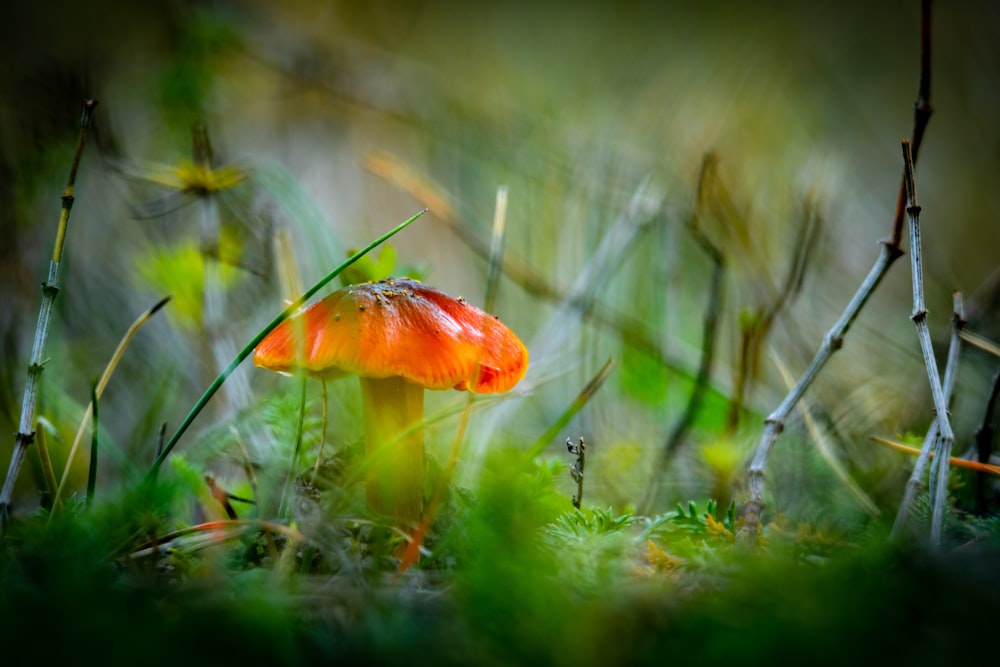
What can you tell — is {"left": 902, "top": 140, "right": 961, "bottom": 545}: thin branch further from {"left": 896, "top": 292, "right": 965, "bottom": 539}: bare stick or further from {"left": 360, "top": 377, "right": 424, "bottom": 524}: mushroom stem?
{"left": 360, "top": 377, "right": 424, "bottom": 524}: mushroom stem

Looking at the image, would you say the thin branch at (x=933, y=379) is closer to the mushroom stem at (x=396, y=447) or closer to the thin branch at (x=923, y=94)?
the thin branch at (x=923, y=94)

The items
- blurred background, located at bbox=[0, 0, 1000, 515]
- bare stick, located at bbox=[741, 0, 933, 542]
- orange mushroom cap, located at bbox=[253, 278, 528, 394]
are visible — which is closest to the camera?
bare stick, located at bbox=[741, 0, 933, 542]

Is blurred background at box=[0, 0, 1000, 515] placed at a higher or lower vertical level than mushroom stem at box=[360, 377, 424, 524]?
higher

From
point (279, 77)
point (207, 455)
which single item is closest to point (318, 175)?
point (279, 77)

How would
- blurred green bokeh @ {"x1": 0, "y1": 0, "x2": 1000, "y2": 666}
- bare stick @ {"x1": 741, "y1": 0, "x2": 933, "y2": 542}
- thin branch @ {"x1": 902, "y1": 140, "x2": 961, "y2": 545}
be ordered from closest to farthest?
1. blurred green bokeh @ {"x1": 0, "y1": 0, "x2": 1000, "y2": 666}
2. thin branch @ {"x1": 902, "y1": 140, "x2": 961, "y2": 545}
3. bare stick @ {"x1": 741, "y1": 0, "x2": 933, "y2": 542}

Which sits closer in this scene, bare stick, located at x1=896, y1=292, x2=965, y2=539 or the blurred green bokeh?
the blurred green bokeh

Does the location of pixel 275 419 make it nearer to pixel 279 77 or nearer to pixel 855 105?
pixel 279 77

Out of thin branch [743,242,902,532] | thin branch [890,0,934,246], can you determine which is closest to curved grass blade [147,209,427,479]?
thin branch [743,242,902,532]
